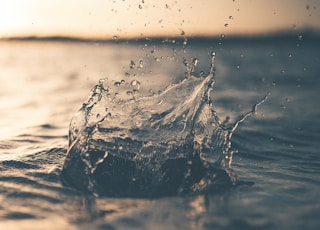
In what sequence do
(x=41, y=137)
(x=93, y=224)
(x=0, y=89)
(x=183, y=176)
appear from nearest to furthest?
(x=93, y=224) < (x=183, y=176) < (x=41, y=137) < (x=0, y=89)

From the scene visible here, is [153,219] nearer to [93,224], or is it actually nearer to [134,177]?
[93,224]

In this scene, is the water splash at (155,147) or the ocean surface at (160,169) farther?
the water splash at (155,147)

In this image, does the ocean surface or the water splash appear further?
the water splash

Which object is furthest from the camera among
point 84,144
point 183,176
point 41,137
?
point 41,137

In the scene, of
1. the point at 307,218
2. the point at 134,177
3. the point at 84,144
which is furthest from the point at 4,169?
the point at 307,218

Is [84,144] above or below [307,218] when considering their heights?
above

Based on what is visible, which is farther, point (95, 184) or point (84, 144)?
point (84, 144)

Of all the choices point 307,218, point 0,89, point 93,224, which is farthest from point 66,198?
point 0,89
